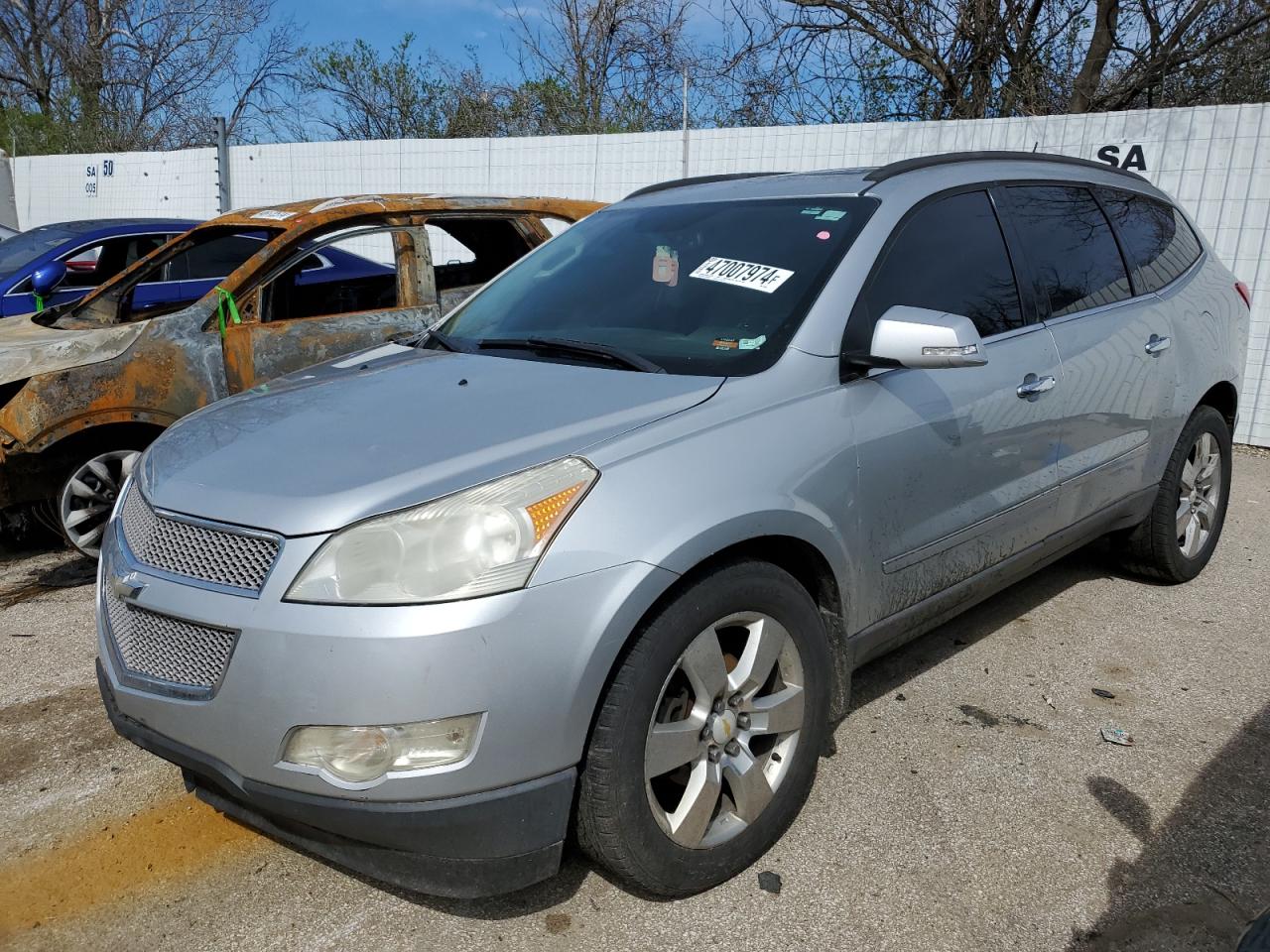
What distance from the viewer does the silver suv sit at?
2004mm

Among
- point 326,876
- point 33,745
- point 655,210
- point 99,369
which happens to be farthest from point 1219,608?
point 99,369

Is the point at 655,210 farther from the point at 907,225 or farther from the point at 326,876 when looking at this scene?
the point at 326,876

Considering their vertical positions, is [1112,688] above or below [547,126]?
below

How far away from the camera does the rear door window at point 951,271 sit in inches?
115

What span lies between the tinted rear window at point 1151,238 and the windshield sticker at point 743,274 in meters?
1.88

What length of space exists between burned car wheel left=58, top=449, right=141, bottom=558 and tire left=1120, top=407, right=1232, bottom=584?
15.3 ft

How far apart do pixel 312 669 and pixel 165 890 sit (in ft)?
3.39

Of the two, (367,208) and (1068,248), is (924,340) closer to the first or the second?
(1068,248)

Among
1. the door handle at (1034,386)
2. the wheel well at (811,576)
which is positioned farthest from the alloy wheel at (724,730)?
the door handle at (1034,386)

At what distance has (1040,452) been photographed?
3.35 m

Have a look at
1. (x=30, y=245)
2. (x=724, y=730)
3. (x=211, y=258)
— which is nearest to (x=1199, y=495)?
(x=724, y=730)

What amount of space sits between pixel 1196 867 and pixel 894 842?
0.76 metres

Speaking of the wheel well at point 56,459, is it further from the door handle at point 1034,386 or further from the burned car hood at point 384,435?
the door handle at point 1034,386

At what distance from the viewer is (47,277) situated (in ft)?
24.8
